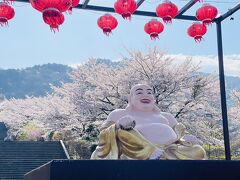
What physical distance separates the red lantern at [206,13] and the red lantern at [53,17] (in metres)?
2.24

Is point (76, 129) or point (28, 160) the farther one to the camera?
point (76, 129)

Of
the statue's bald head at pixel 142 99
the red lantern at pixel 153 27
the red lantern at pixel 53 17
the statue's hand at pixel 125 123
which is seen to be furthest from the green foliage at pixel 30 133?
the statue's hand at pixel 125 123

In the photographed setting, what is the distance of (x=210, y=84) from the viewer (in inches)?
492

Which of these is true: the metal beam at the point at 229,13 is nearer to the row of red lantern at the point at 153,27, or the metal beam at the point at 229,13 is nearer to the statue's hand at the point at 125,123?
the row of red lantern at the point at 153,27

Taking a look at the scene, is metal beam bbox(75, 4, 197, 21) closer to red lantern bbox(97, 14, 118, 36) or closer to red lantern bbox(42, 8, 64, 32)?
red lantern bbox(97, 14, 118, 36)

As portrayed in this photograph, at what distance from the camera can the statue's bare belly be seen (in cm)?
348

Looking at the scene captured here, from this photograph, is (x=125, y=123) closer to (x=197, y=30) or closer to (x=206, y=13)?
(x=206, y=13)

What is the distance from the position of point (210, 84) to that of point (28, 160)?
20.3 feet

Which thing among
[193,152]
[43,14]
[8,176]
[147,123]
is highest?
[43,14]

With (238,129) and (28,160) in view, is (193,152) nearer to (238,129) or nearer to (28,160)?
(28,160)

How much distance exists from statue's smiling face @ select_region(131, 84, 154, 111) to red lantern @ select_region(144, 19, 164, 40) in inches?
87.8

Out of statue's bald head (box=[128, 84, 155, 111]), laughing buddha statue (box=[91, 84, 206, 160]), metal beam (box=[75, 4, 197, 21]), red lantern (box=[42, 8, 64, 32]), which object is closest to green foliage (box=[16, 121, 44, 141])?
metal beam (box=[75, 4, 197, 21])

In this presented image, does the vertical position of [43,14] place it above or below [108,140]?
above

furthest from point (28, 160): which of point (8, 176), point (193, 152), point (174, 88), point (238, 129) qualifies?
point (238, 129)
